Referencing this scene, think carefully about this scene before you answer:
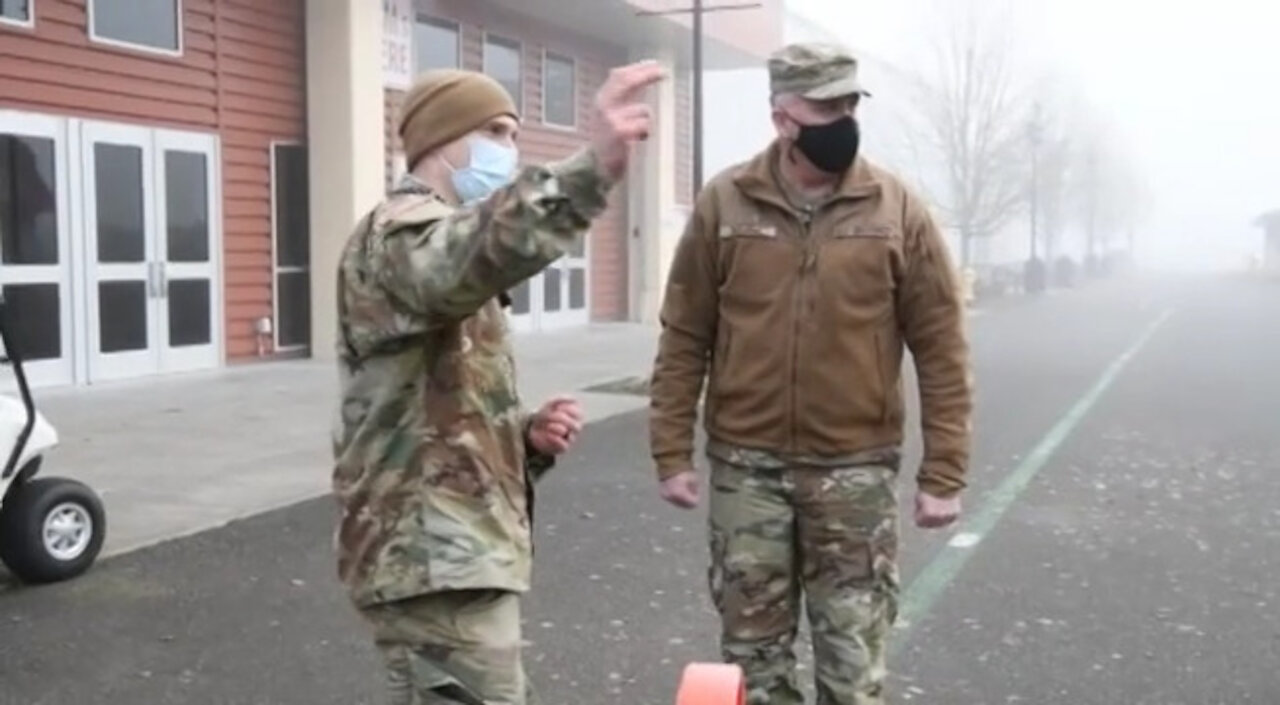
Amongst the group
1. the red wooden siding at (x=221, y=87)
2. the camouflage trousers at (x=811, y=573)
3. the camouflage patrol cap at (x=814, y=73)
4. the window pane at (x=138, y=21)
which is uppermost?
the window pane at (x=138, y=21)

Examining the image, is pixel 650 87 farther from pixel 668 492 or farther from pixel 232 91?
pixel 232 91

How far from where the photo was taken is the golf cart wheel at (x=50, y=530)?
6062 millimetres

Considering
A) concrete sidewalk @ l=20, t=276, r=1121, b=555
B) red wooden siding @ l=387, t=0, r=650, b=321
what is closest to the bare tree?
red wooden siding @ l=387, t=0, r=650, b=321

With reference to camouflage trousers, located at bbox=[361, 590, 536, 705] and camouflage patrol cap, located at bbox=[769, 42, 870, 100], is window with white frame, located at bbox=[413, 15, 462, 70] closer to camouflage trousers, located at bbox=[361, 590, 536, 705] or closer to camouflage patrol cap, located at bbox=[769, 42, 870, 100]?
camouflage patrol cap, located at bbox=[769, 42, 870, 100]

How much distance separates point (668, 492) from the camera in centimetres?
364

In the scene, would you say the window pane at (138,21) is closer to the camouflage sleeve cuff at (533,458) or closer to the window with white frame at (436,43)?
the window with white frame at (436,43)

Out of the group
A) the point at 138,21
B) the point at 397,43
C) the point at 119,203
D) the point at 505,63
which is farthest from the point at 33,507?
the point at 505,63

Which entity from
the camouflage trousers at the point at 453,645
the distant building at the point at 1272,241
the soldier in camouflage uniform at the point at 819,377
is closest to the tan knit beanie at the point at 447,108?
the camouflage trousers at the point at 453,645

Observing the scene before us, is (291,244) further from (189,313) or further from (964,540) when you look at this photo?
(964,540)

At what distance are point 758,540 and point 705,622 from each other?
2291 mm

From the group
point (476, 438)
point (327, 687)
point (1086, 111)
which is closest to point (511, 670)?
point (476, 438)

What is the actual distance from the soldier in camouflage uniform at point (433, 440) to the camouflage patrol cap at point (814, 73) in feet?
2.85

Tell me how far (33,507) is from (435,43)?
46.0 ft

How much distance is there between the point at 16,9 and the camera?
12.5 metres
